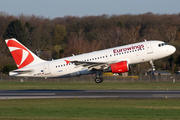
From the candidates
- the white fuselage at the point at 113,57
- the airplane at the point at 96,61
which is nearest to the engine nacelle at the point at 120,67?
the airplane at the point at 96,61

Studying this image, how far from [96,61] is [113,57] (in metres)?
2.37

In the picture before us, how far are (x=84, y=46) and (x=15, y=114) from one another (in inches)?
3801

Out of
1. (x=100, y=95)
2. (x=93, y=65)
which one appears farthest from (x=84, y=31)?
(x=100, y=95)

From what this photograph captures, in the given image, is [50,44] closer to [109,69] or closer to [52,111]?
[109,69]

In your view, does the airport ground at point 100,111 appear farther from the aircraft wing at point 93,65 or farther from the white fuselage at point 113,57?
the aircraft wing at point 93,65

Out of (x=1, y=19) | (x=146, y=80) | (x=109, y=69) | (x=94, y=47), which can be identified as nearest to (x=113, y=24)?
(x=94, y=47)

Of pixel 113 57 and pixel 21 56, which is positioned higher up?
pixel 21 56

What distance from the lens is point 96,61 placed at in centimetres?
4162

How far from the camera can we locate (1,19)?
159625mm

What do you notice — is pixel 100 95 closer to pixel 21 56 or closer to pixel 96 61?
pixel 96 61

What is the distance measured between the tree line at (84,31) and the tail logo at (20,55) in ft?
201

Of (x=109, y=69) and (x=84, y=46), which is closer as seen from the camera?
(x=109, y=69)

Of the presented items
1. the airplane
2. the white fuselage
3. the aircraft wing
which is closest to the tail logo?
the airplane

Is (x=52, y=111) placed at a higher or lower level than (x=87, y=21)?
lower
